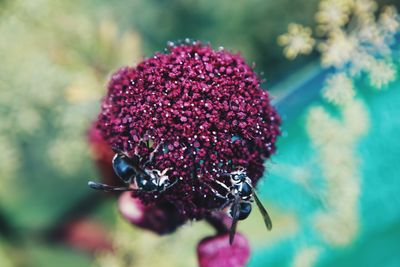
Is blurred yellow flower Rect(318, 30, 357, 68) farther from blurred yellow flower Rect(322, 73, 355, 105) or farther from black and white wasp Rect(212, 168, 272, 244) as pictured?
black and white wasp Rect(212, 168, 272, 244)

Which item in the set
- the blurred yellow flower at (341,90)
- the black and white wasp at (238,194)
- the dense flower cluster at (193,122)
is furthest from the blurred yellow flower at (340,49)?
the black and white wasp at (238,194)

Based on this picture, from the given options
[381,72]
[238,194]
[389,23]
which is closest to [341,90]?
[381,72]

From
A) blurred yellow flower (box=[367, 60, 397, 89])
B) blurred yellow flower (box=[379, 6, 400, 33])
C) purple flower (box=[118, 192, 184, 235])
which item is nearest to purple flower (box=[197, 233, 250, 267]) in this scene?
purple flower (box=[118, 192, 184, 235])

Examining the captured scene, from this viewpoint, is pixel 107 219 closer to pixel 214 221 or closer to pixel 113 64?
pixel 113 64

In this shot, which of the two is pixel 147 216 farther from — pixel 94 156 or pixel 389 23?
pixel 389 23

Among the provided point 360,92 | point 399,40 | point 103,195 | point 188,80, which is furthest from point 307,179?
point 103,195

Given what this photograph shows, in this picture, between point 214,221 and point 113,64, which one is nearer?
point 214,221
